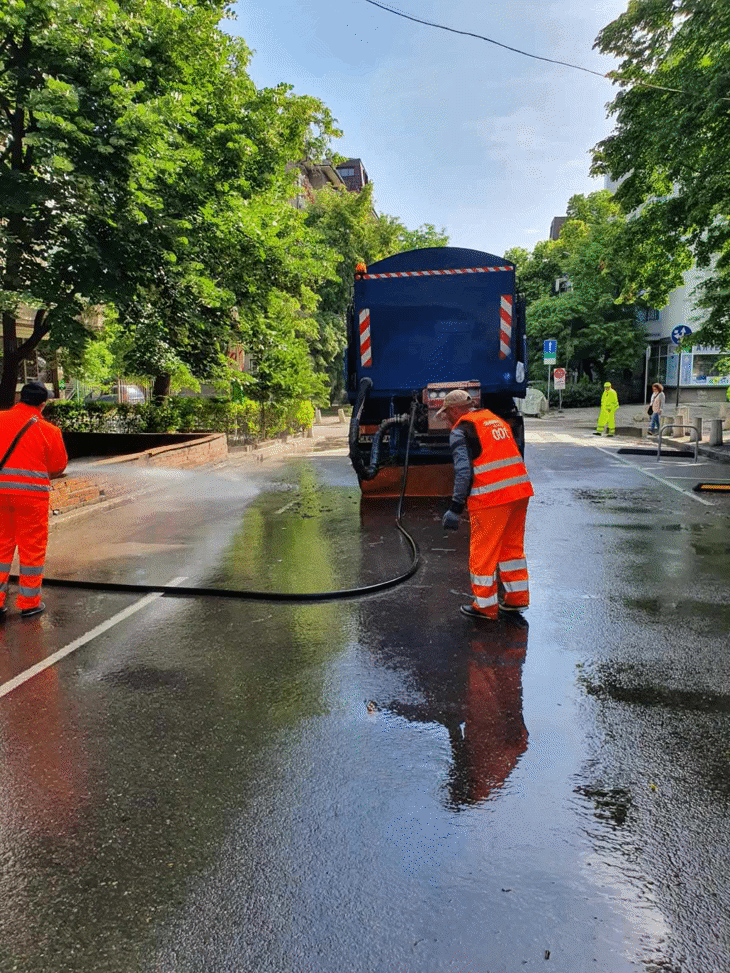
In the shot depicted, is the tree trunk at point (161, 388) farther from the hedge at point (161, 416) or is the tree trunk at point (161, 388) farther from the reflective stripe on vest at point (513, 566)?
the reflective stripe on vest at point (513, 566)

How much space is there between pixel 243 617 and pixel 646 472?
11252mm

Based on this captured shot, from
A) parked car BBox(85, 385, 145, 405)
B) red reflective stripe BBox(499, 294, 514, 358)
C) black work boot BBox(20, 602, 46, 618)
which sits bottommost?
black work boot BBox(20, 602, 46, 618)

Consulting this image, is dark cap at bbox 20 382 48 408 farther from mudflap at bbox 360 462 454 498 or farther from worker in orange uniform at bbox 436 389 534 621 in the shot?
mudflap at bbox 360 462 454 498

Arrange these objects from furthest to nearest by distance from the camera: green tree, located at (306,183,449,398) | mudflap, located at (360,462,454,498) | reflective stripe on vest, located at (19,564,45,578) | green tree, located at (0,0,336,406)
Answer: green tree, located at (306,183,449,398) → mudflap, located at (360,462,454,498) → green tree, located at (0,0,336,406) → reflective stripe on vest, located at (19,564,45,578)

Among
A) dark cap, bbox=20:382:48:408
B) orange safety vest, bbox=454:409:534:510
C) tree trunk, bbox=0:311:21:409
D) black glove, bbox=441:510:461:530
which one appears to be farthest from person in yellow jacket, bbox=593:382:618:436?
dark cap, bbox=20:382:48:408

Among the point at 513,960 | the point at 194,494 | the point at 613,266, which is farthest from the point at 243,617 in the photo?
the point at 613,266

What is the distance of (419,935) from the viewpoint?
234 centimetres

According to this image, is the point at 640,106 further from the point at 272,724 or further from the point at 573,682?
the point at 272,724

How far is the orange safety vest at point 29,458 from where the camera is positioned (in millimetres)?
5586

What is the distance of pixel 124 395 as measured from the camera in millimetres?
29766

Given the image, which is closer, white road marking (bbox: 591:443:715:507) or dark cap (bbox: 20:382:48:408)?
dark cap (bbox: 20:382:48:408)

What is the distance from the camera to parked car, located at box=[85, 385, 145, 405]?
27969mm

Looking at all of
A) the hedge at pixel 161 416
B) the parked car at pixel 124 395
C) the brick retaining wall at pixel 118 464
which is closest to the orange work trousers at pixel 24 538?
the brick retaining wall at pixel 118 464

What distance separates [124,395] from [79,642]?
26.2 metres
